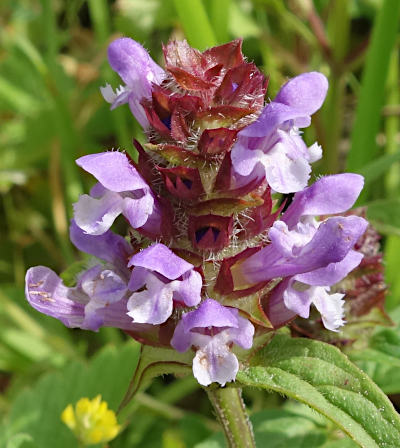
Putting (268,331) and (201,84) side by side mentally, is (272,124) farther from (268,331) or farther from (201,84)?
(268,331)

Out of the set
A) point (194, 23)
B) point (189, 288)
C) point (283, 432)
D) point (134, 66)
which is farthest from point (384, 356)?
point (194, 23)

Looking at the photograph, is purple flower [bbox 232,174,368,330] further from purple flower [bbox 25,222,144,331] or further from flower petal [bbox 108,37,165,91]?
flower petal [bbox 108,37,165,91]

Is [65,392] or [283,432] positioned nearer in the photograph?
[283,432]

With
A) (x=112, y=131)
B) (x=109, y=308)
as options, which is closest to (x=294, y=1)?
(x=112, y=131)

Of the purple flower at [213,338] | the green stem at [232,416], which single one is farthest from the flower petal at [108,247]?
the green stem at [232,416]

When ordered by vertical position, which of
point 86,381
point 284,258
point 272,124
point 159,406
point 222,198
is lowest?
point 159,406

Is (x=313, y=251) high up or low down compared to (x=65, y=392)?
up

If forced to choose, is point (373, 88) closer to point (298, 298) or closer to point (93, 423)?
point (298, 298)
